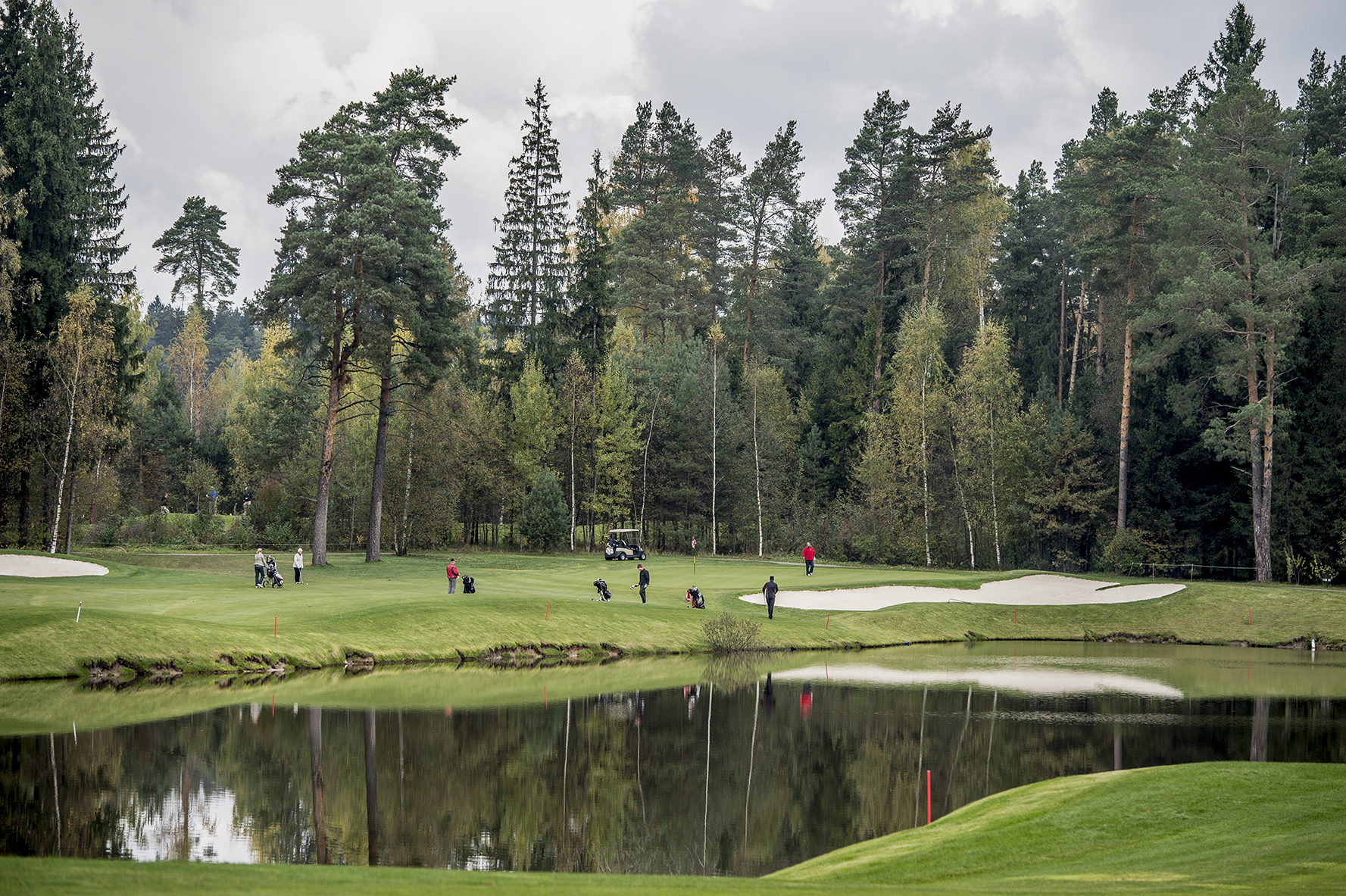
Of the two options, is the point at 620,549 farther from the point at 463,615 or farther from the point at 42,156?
the point at 42,156

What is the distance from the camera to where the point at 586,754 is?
18031 millimetres

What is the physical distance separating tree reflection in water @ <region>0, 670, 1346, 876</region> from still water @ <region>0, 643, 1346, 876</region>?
0.19ft

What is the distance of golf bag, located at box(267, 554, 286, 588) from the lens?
34625mm

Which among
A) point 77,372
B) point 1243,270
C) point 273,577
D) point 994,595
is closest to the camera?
point 273,577

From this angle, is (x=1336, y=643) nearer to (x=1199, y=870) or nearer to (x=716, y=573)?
(x=716, y=573)

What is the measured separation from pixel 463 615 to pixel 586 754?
12380mm

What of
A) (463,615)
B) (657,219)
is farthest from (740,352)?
(463,615)

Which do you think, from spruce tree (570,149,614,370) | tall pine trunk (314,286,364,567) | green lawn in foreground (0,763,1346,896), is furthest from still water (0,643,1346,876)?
spruce tree (570,149,614,370)

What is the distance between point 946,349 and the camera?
67.2 metres

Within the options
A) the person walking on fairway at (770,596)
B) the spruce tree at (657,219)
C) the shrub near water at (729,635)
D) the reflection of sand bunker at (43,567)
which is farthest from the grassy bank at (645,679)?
the spruce tree at (657,219)

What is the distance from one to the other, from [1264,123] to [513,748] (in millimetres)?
43591

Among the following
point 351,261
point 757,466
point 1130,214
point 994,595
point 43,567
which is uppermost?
point 1130,214

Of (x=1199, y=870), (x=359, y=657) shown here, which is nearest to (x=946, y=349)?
(x=359, y=657)

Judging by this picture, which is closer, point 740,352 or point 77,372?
point 77,372
